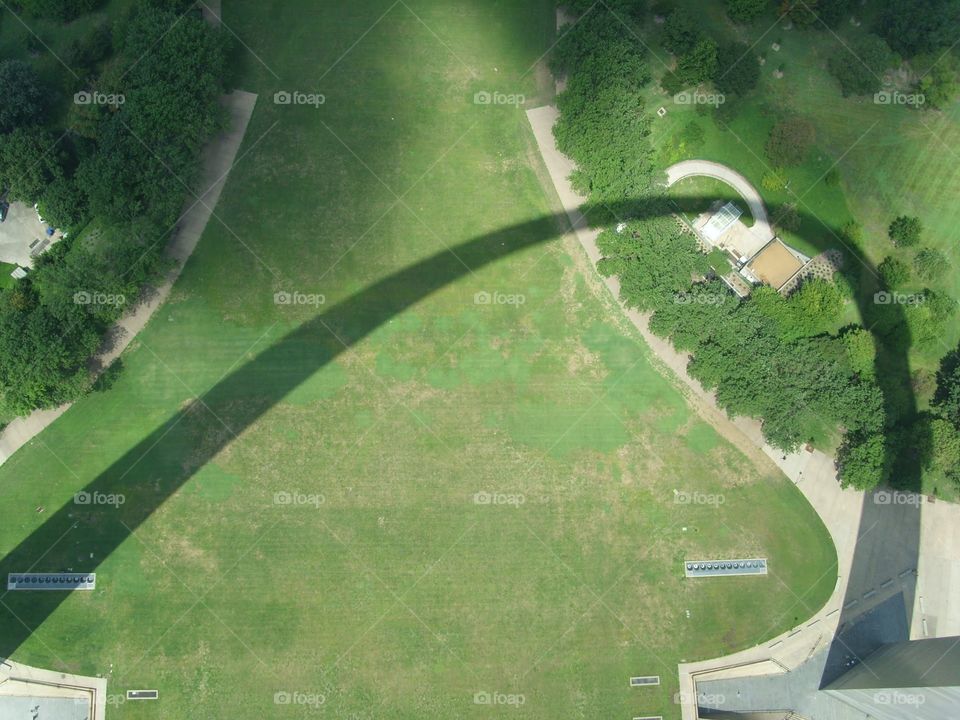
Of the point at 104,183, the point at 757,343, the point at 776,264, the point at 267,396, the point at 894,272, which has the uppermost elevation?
A: the point at 104,183

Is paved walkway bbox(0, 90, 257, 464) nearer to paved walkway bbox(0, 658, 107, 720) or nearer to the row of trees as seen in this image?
the row of trees

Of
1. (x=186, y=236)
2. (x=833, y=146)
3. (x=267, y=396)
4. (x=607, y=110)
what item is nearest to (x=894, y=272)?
(x=833, y=146)

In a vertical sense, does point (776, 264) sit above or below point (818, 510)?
above

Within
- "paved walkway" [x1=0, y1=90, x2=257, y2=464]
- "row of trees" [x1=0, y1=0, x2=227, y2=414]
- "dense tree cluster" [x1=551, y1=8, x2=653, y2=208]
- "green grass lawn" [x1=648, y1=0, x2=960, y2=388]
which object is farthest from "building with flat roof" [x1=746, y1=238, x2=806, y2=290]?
"row of trees" [x1=0, y1=0, x2=227, y2=414]

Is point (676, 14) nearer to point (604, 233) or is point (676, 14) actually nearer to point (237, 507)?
point (604, 233)

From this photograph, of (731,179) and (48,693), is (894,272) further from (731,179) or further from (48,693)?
(48,693)

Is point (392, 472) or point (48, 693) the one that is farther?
point (392, 472)
